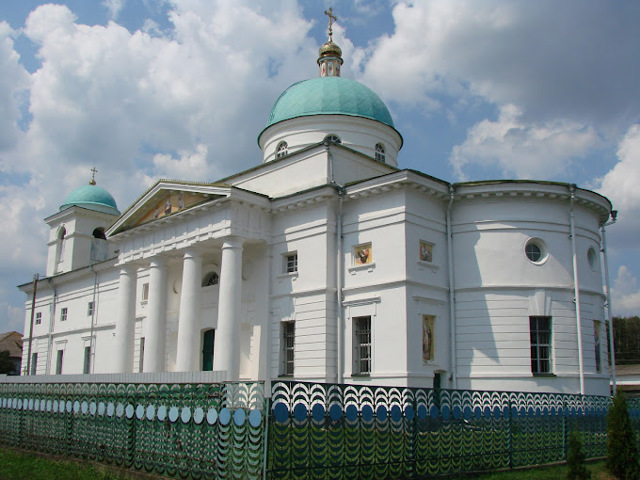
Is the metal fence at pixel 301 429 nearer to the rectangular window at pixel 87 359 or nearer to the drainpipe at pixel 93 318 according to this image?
the drainpipe at pixel 93 318

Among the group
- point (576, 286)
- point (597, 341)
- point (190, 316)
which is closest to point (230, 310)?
point (190, 316)

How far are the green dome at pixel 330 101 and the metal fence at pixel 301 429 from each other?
16.3 metres

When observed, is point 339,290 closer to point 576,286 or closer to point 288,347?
point 288,347

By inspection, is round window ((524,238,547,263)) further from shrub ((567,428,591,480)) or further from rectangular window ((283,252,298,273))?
shrub ((567,428,591,480))

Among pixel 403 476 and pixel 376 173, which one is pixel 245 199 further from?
pixel 403 476

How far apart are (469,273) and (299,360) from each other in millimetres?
6212

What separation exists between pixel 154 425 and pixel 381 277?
10.2 meters

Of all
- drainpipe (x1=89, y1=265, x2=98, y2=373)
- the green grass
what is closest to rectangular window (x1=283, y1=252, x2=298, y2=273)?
the green grass

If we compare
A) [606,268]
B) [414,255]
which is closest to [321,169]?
[414,255]

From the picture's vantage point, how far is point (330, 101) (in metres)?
27.1

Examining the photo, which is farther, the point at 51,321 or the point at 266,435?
the point at 51,321

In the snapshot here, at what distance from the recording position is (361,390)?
404 inches

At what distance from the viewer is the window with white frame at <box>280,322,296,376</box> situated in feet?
71.2

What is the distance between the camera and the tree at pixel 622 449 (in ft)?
37.0
